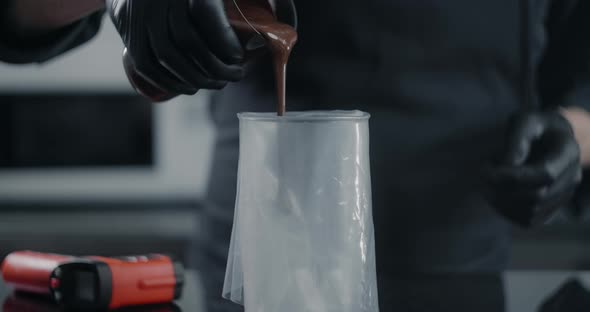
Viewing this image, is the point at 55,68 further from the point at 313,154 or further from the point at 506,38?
the point at 313,154

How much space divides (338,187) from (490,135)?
547 millimetres

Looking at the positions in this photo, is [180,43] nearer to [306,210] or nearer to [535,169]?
[306,210]

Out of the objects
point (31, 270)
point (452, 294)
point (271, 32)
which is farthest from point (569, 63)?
point (31, 270)

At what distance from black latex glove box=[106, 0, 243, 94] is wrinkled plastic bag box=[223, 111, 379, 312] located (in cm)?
7

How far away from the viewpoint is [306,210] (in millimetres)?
504

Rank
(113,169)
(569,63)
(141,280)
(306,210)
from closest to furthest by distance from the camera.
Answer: (306,210) → (141,280) → (569,63) → (113,169)

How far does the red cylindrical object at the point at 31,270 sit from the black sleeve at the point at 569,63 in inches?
30.7

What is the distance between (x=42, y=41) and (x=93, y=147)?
3.97 ft

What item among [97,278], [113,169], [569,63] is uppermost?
[569,63]

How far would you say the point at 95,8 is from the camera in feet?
2.88

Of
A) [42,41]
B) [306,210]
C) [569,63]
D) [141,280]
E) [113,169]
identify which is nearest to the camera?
[306,210]

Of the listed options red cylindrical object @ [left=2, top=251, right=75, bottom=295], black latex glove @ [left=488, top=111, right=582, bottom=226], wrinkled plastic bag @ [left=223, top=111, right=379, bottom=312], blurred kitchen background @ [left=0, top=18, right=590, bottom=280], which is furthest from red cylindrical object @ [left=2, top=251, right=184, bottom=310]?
blurred kitchen background @ [left=0, top=18, right=590, bottom=280]

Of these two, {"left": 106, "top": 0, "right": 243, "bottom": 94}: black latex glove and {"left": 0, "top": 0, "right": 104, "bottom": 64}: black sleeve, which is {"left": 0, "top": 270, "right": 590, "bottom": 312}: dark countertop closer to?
{"left": 106, "top": 0, "right": 243, "bottom": 94}: black latex glove

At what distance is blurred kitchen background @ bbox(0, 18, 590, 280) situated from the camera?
6.80 ft
